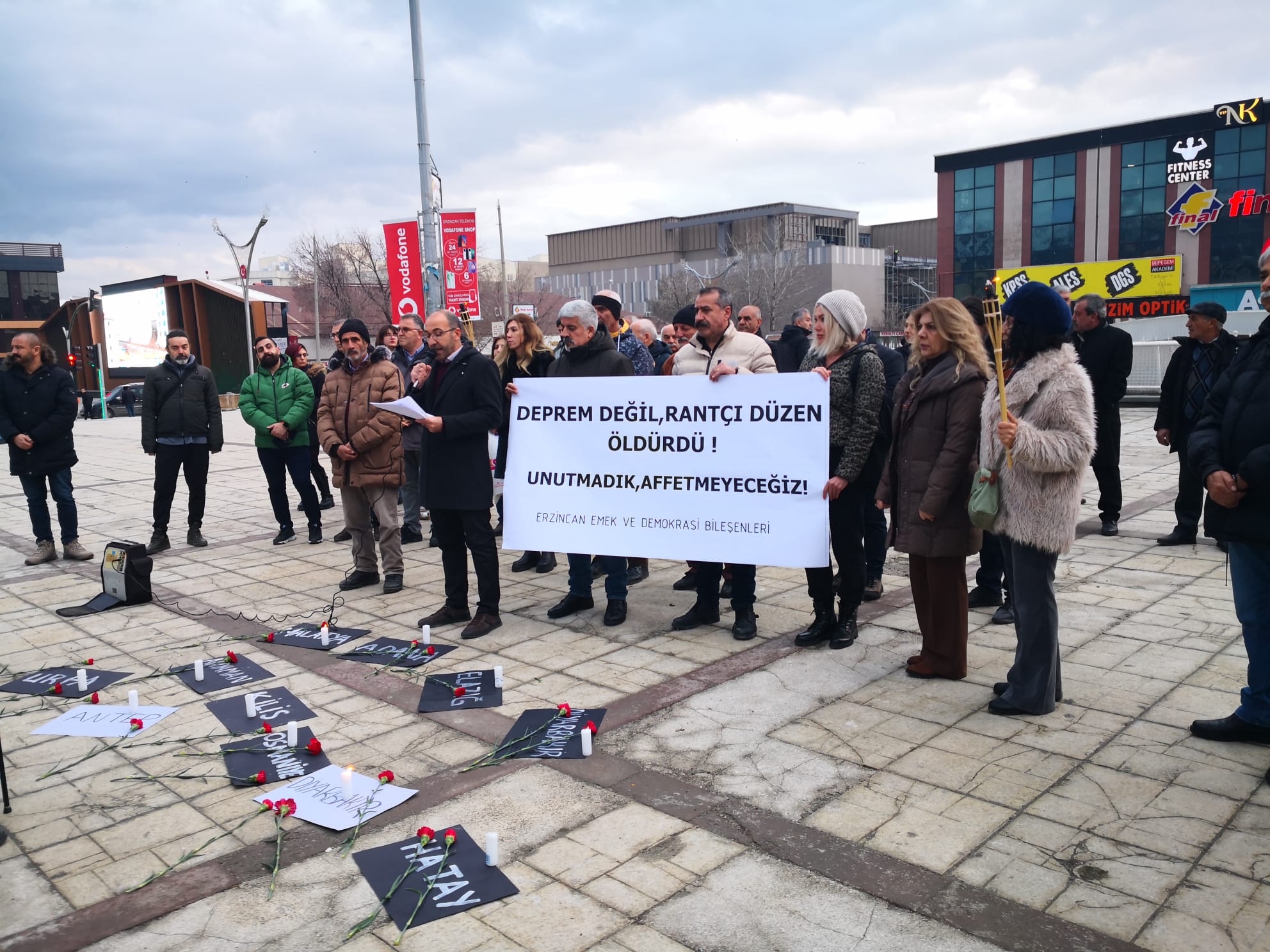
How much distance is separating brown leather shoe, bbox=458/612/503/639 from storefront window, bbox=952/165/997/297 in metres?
60.2

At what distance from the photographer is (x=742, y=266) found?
6844cm

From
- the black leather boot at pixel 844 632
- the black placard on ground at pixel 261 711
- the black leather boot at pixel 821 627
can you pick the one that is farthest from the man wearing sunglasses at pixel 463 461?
the black leather boot at pixel 844 632

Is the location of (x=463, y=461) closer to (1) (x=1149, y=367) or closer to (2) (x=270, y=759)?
(2) (x=270, y=759)

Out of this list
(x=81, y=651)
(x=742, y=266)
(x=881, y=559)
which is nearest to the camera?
(x=81, y=651)

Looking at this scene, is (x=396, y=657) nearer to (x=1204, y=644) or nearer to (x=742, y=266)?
(x=1204, y=644)

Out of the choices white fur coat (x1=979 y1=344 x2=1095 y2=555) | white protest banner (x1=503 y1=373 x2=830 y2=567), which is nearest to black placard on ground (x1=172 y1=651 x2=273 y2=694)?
white protest banner (x1=503 y1=373 x2=830 y2=567)

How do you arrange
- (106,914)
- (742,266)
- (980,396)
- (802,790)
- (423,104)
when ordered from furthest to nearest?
1. (742,266)
2. (423,104)
3. (980,396)
4. (802,790)
5. (106,914)

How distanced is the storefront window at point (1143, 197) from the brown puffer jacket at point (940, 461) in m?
60.3

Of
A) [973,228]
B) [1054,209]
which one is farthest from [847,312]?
[973,228]

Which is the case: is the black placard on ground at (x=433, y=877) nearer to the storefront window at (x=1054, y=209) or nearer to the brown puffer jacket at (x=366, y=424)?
the brown puffer jacket at (x=366, y=424)

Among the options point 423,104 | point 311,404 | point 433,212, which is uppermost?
point 423,104

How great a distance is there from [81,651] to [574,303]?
391cm

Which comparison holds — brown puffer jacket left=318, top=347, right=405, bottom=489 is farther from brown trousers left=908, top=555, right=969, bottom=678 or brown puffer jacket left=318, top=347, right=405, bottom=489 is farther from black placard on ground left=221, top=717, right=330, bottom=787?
brown trousers left=908, top=555, right=969, bottom=678

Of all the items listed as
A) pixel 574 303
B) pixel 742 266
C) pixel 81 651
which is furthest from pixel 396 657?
pixel 742 266
